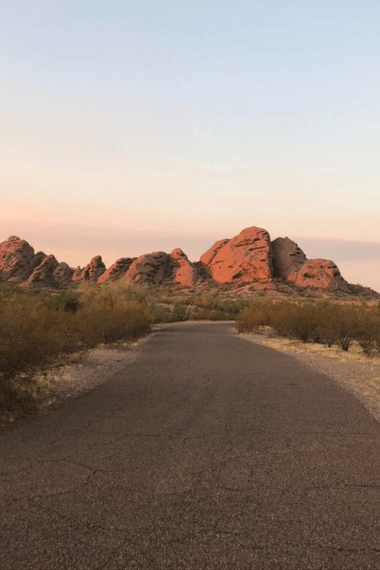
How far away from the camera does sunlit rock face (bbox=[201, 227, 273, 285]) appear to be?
101 metres

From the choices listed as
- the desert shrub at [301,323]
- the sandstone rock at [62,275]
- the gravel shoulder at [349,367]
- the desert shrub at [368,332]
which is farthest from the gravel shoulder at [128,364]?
the sandstone rock at [62,275]

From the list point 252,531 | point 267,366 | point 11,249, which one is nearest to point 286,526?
point 252,531

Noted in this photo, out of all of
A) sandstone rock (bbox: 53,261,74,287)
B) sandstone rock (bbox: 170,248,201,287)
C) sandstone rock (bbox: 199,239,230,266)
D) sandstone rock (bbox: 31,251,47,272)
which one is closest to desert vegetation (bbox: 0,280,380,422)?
sandstone rock (bbox: 170,248,201,287)

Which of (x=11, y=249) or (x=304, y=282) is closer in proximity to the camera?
(x=304, y=282)

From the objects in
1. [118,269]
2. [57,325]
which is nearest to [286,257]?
[118,269]

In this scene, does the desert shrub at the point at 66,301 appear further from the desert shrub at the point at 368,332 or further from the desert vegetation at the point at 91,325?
the desert shrub at the point at 368,332

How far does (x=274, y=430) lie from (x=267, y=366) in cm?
743

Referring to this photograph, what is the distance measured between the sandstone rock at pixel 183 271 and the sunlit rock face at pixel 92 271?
25.5 metres

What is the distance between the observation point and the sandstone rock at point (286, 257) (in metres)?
103

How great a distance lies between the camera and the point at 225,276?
107 meters

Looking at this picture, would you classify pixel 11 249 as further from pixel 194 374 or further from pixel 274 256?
pixel 194 374

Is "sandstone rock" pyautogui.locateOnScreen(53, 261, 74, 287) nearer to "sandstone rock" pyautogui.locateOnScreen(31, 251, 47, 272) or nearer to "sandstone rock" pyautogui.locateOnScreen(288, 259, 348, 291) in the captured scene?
"sandstone rock" pyautogui.locateOnScreen(31, 251, 47, 272)

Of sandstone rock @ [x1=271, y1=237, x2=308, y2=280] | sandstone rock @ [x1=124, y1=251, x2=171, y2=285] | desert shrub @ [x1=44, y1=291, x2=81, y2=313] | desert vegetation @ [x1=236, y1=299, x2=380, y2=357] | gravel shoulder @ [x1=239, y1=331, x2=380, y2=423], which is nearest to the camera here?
gravel shoulder @ [x1=239, y1=331, x2=380, y2=423]

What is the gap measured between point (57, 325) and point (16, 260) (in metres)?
121
